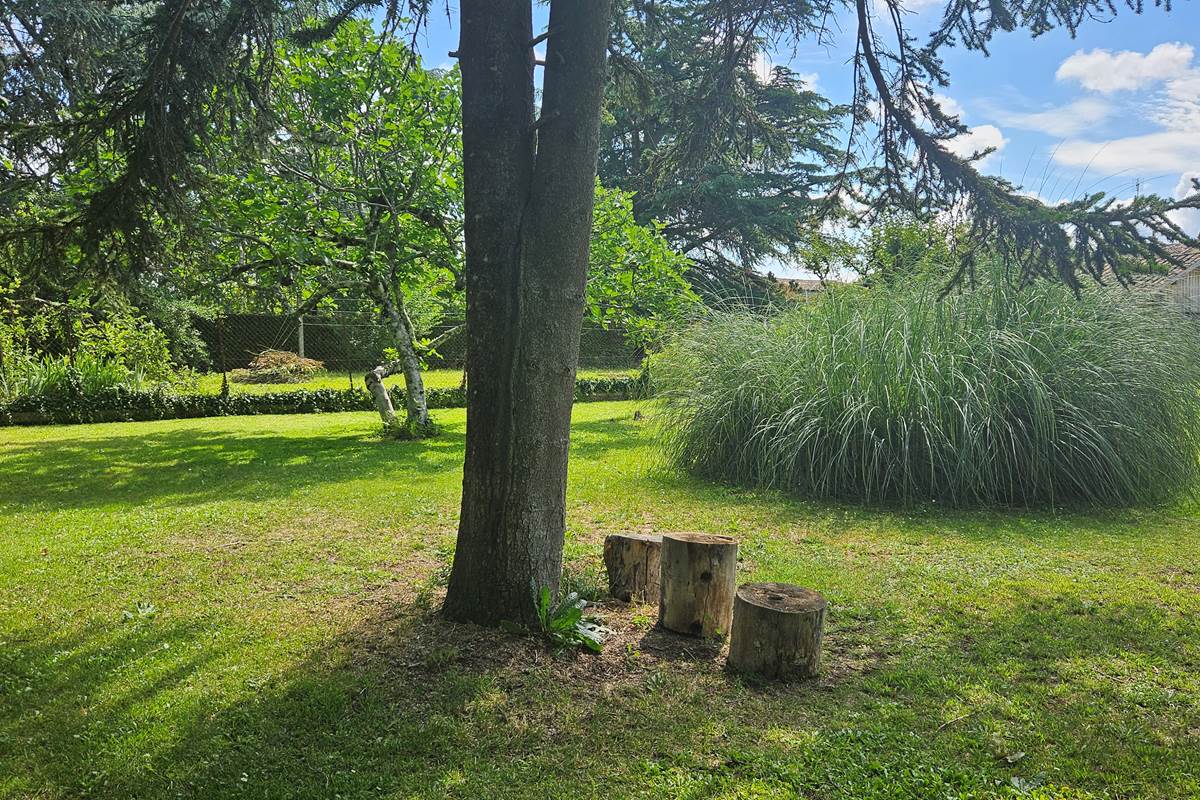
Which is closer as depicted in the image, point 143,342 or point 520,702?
point 520,702

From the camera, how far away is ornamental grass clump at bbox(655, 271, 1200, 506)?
6492 mm

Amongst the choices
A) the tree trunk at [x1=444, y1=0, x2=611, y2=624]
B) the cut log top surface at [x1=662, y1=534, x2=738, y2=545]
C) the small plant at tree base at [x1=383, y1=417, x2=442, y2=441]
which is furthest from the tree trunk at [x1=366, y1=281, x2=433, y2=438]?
the cut log top surface at [x1=662, y1=534, x2=738, y2=545]

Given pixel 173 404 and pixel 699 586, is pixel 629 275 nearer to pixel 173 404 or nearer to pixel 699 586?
pixel 699 586

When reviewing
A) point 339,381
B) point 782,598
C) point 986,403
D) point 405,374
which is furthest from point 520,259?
point 339,381

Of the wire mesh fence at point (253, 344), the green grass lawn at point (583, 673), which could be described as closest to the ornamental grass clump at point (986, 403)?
the green grass lawn at point (583, 673)

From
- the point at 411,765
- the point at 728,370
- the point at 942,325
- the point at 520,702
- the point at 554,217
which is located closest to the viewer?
the point at 411,765

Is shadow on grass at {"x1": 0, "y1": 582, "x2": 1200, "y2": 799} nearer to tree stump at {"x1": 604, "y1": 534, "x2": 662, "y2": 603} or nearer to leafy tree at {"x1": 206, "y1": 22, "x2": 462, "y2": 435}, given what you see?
tree stump at {"x1": 604, "y1": 534, "x2": 662, "y2": 603}

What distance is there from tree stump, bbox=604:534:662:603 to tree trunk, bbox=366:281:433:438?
22.6 ft

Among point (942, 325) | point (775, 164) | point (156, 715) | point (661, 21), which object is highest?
point (661, 21)

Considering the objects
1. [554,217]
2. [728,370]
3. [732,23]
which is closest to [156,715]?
[554,217]

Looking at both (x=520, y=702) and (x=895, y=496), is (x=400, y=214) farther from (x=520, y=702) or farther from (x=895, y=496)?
(x=520, y=702)

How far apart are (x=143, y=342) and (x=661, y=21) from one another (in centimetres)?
1259

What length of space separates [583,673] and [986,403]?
4747 millimetres

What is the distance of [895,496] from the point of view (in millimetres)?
6754
